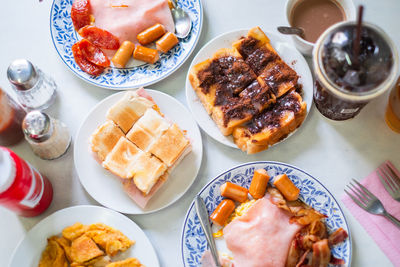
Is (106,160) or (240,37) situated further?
(240,37)

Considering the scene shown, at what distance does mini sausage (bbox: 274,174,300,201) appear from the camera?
5.94 feet

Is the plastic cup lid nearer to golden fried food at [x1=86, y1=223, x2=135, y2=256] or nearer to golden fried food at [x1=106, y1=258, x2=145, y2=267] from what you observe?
golden fried food at [x1=86, y1=223, x2=135, y2=256]

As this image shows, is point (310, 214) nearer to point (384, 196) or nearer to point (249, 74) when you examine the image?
point (384, 196)

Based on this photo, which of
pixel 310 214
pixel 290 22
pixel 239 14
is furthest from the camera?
pixel 239 14

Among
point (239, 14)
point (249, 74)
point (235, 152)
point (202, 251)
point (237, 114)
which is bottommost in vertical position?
point (202, 251)

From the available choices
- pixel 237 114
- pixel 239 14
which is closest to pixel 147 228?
pixel 237 114

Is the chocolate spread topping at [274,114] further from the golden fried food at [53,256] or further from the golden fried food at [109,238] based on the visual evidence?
the golden fried food at [53,256]

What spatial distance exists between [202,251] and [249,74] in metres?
0.84

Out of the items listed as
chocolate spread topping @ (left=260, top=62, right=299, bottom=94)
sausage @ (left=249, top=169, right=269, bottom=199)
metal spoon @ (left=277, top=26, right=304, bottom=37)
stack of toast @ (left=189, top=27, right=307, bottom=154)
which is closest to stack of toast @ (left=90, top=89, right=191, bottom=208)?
stack of toast @ (left=189, top=27, right=307, bottom=154)

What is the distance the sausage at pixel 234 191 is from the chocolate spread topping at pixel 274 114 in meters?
0.26

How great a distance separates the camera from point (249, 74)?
1.92 metres

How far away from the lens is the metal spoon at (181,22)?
2031mm

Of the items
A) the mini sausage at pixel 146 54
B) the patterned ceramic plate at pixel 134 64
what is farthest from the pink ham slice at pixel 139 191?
the mini sausage at pixel 146 54

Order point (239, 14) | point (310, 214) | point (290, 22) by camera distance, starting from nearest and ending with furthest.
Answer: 1. point (310, 214)
2. point (290, 22)
3. point (239, 14)
